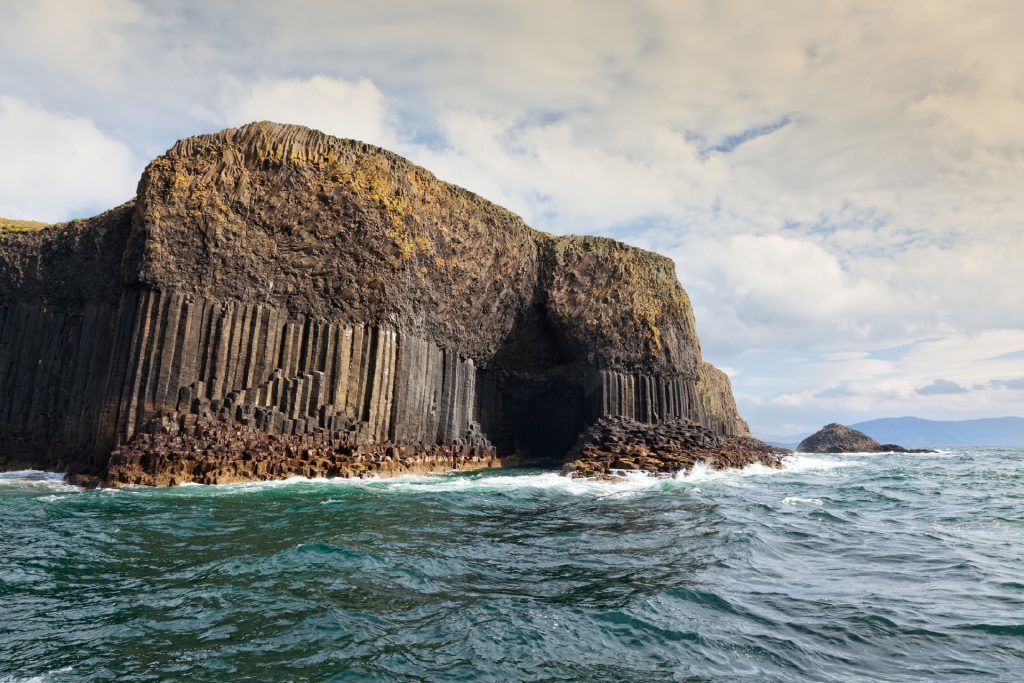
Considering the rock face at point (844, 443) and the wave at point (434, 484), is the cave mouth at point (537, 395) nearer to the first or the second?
the wave at point (434, 484)

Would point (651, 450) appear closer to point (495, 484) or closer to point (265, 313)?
point (495, 484)

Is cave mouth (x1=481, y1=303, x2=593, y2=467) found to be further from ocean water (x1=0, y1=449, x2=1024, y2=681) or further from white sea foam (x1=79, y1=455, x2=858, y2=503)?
ocean water (x1=0, y1=449, x2=1024, y2=681)

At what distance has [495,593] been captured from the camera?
8703 mm

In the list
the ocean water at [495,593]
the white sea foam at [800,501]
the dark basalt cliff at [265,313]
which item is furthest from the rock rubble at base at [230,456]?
the white sea foam at [800,501]

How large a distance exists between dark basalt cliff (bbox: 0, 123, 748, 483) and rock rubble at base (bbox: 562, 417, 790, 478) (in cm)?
359

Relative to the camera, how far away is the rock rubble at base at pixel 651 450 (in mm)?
28625

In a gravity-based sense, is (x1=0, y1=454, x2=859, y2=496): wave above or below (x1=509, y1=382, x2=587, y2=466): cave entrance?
below

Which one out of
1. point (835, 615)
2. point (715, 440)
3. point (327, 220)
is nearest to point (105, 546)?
point (835, 615)

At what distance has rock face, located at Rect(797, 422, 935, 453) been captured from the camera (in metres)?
77.1

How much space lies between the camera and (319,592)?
325 inches

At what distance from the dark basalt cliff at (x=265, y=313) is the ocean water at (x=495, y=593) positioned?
23.2 ft

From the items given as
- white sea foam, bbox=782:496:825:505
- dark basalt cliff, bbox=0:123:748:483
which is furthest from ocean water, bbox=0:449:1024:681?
dark basalt cliff, bbox=0:123:748:483

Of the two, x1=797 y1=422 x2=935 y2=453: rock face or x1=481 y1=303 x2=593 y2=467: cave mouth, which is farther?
x1=797 y1=422 x2=935 y2=453: rock face

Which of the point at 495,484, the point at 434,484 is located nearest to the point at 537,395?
the point at 495,484
